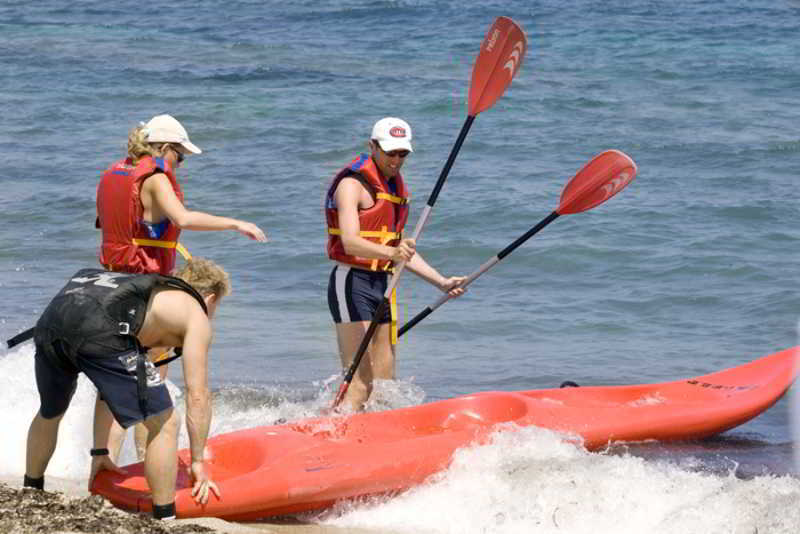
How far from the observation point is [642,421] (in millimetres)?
5895

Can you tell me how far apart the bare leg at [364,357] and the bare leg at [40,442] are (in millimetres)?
1524

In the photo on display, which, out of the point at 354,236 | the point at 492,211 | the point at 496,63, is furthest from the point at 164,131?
the point at 492,211

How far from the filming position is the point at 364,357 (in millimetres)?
5660

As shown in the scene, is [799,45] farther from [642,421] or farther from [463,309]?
[642,421]

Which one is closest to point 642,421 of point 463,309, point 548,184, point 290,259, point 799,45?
point 463,309

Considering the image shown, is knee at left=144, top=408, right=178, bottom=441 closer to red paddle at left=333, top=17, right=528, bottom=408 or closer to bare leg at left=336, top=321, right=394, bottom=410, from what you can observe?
bare leg at left=336, top=321, right=394, bottom=410

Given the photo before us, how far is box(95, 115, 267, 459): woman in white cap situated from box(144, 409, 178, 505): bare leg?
0.63 meters

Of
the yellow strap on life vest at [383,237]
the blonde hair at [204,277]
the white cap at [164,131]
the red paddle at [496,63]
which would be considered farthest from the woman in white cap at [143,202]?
the red paddle at [496,63]

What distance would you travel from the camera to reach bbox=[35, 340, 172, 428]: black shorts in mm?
4148

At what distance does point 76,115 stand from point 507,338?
8154 millimetres

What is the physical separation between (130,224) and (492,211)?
581cm

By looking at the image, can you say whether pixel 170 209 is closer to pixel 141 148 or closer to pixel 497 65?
pixel 141 148

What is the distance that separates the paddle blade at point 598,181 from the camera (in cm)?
616

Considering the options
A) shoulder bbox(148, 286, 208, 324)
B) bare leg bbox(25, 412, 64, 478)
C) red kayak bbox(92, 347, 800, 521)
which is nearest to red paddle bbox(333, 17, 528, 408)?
red kayak bbox(92, 347, 800, 521)
